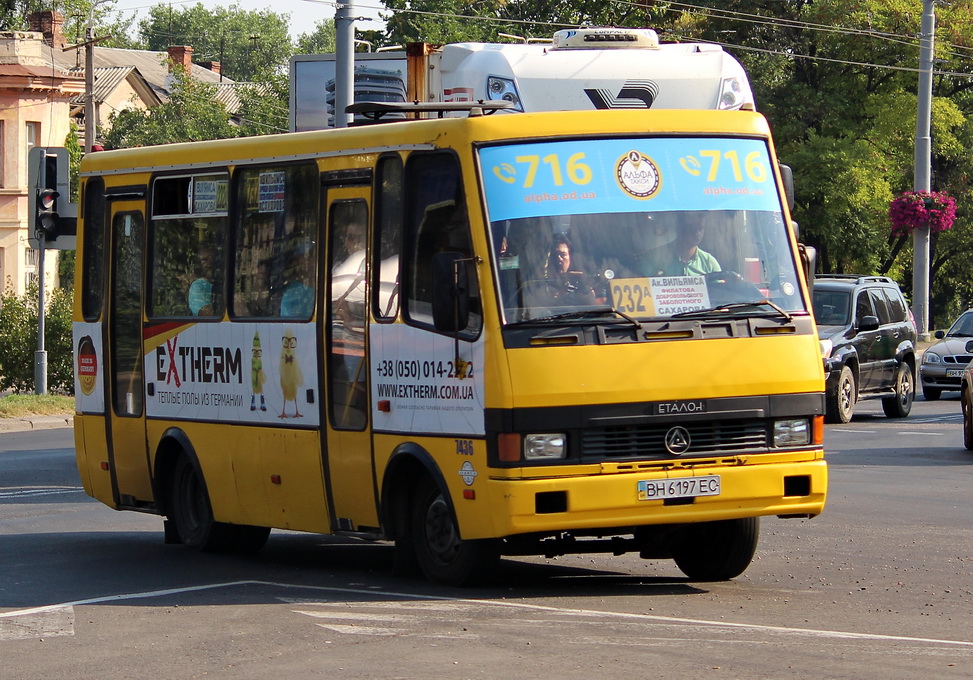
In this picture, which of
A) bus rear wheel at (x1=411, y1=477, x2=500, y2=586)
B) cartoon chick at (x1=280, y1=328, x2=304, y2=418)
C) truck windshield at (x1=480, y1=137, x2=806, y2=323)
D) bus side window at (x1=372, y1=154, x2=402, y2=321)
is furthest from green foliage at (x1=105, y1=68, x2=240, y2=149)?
truck windshield at (x1=480, y1=137, x2=806, y2=323)

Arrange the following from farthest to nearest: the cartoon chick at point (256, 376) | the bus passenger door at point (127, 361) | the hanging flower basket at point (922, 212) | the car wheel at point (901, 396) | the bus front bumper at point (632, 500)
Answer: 1. the hanging flower basket at point (922, 212)
2. the car wheel at point (901, 396)
3. the bus passenger door at point (127, 361)
4. the cartoon chick at point (256, 376)
5. the bus front bumper at point (632, 500)

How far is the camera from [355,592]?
10445mm

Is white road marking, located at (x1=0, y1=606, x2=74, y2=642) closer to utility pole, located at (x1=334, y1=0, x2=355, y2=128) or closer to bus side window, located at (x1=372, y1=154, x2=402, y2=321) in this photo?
bus side window, located at (x1=372, y1=154, x2=402, y2=321)

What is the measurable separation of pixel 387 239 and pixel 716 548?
2696mm

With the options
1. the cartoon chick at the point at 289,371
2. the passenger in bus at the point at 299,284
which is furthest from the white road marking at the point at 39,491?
the passenger in bus at the point at 299,284

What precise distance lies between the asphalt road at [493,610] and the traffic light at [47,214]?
13.5 meters

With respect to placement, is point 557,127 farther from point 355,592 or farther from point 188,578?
point 188,578

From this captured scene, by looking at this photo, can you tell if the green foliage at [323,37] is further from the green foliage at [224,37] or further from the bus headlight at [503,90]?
the bus headlight at [503,90]

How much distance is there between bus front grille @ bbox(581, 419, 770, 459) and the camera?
962 centimetres

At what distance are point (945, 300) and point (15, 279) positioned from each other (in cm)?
3663

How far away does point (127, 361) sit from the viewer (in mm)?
13422

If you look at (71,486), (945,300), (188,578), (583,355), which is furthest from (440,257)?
(945,300)

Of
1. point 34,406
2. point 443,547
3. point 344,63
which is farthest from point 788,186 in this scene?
point 34,406

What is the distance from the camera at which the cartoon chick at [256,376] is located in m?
11.7
